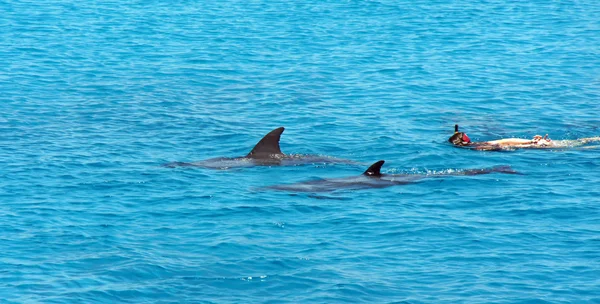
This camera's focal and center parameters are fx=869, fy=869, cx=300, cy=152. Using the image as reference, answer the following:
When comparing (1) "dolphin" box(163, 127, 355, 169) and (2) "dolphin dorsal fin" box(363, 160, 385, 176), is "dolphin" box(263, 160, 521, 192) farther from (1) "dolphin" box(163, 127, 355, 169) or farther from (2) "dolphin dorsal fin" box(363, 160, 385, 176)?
(1) "dolphin" box(163, 127, 355, 169)

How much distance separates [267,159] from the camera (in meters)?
22.2

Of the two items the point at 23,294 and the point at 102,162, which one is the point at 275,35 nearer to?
the point at 102,162

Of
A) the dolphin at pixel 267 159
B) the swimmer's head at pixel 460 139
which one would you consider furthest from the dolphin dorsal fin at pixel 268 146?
the swimmer's head at pixel 460 139

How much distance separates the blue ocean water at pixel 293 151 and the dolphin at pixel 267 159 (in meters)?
0.46

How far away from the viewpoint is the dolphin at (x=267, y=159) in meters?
21.9

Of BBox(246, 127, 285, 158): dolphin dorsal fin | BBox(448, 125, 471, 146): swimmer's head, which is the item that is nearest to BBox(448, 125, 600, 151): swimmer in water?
BBox(448, 125, 471, 146): swimmer's head

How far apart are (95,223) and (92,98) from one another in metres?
13.0

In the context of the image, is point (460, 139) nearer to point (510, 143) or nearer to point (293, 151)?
point (510, 143)

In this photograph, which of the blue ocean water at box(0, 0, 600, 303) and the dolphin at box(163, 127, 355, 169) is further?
the dolphin at box(163, 127, 355, 169)

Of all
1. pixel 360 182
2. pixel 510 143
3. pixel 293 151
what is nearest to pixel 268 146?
pixel 293 151

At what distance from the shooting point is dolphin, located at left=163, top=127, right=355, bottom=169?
21.9 meters

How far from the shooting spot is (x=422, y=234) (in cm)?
1689

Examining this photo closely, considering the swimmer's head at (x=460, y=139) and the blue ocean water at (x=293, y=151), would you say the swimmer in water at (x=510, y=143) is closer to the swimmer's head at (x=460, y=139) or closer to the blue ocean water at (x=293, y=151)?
the swimmer's head at (x=460, y=139)

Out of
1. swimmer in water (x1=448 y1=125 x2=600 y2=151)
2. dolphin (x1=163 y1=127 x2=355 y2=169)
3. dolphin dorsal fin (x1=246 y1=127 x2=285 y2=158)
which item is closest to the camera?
dolphin (x1=163 y1=127 x2=355 y2=169)
